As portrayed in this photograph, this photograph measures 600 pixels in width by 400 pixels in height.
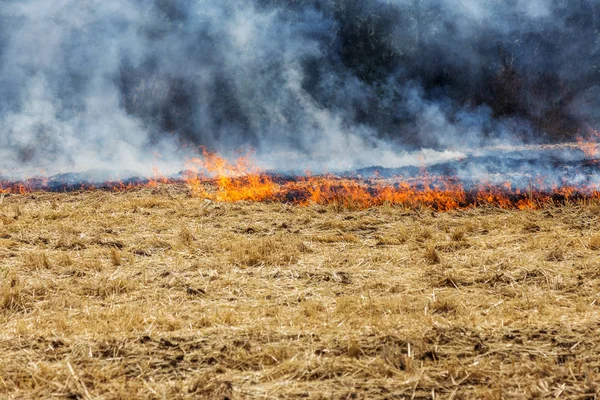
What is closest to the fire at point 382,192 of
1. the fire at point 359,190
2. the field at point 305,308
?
the fire at point 359,190

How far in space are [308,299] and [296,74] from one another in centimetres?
1793

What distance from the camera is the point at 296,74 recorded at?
2188 centimetres

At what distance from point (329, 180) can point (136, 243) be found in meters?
5.46

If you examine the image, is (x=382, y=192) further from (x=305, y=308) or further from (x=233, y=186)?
(x=305, y=308)

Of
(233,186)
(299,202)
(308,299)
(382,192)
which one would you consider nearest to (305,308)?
(308,299)

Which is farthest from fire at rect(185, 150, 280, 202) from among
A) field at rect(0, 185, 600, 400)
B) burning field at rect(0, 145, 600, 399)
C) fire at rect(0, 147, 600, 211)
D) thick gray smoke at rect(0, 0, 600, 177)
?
thick gray smoke at rect(0, 0, 600, 177)

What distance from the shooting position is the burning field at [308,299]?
11.1 feet

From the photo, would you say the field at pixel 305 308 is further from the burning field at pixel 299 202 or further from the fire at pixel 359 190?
the fire at pixel 359 190

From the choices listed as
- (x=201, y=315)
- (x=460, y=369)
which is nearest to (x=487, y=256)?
(x=460, y=369)

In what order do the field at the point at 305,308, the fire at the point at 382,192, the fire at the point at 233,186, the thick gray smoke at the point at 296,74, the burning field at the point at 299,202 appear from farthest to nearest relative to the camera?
1. the thick gray smoke at the point at 296,74
2. the fire at the point at 233,186
3. the fire at the point at 382,192
4. the burning field at the point at 299,202
5. the field at the point at 305,308

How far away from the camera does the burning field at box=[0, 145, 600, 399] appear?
134 inches

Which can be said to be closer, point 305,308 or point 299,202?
point 305,308

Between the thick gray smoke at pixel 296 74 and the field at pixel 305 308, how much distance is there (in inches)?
493

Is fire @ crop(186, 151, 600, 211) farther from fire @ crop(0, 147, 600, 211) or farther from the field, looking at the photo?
the field
